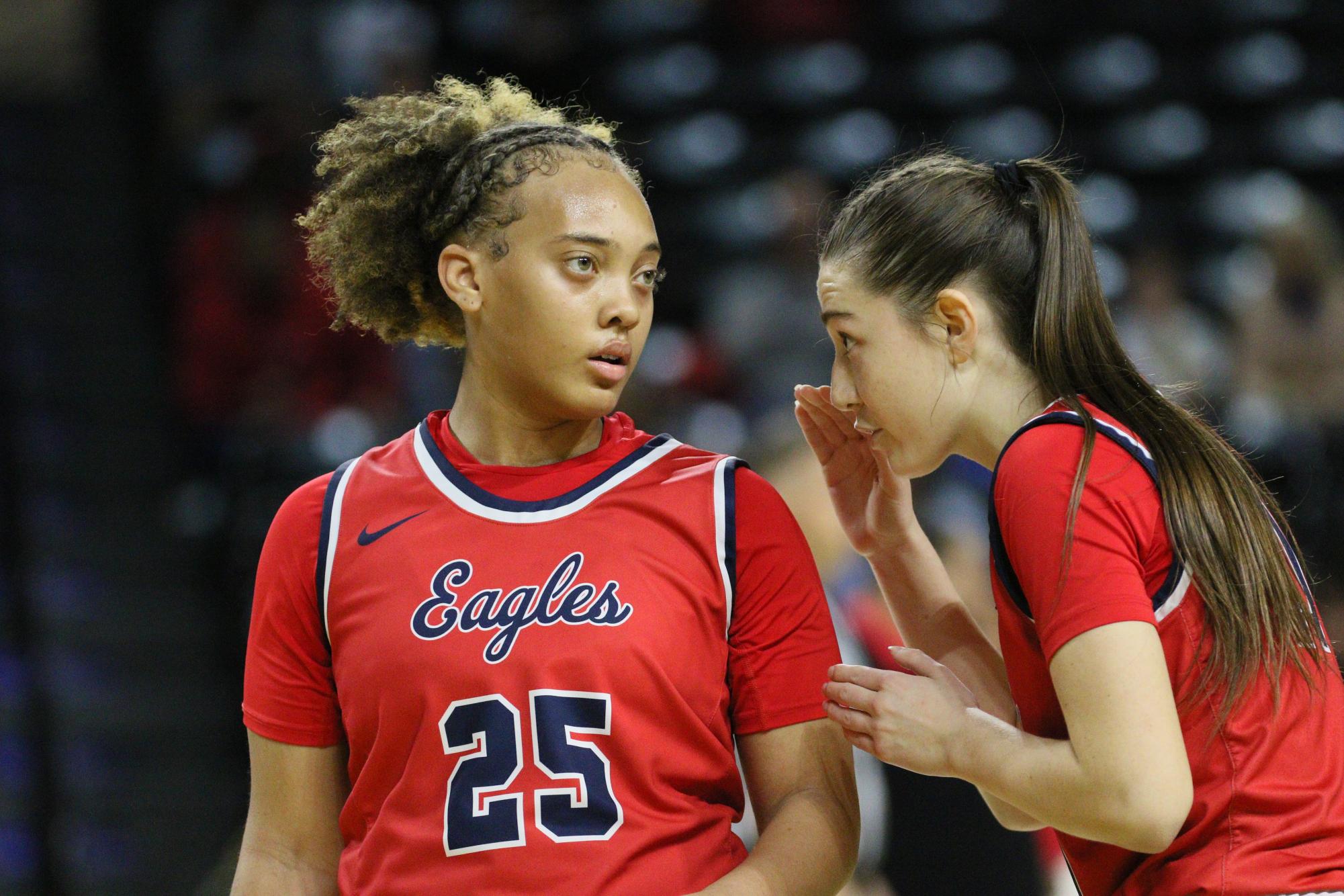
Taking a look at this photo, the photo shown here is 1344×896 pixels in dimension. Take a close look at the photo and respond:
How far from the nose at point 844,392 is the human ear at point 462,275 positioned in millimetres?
530

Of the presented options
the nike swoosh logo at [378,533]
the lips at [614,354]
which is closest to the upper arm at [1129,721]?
the lips at [614,354]

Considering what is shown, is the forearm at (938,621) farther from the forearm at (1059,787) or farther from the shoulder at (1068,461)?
the shoulder at (1068,461)

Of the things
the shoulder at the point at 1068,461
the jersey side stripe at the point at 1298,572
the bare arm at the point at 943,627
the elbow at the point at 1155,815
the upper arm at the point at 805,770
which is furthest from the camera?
the bare arm at the point at 943,627

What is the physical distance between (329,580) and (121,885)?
3.40m

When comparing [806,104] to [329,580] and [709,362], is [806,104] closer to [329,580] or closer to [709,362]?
[709,362]

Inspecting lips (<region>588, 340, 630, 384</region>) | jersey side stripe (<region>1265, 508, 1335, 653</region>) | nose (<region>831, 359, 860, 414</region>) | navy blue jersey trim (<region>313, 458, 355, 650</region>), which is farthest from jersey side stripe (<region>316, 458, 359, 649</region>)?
jersey side stripe (<region>1265, 508, 1335, 653</region>)

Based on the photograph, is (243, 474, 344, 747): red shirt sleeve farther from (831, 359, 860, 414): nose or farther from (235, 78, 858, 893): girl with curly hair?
(831, 359, 860, 414): nose

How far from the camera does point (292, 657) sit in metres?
2.10

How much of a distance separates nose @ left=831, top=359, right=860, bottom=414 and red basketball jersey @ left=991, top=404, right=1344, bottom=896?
284 millimetres

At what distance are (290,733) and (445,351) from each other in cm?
363

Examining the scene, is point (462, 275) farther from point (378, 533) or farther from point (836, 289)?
point (836, 289)

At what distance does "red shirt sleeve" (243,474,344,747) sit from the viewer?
2.08 metres

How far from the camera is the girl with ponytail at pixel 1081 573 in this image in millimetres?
1729

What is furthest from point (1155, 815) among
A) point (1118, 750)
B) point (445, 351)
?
point (445, 351)
